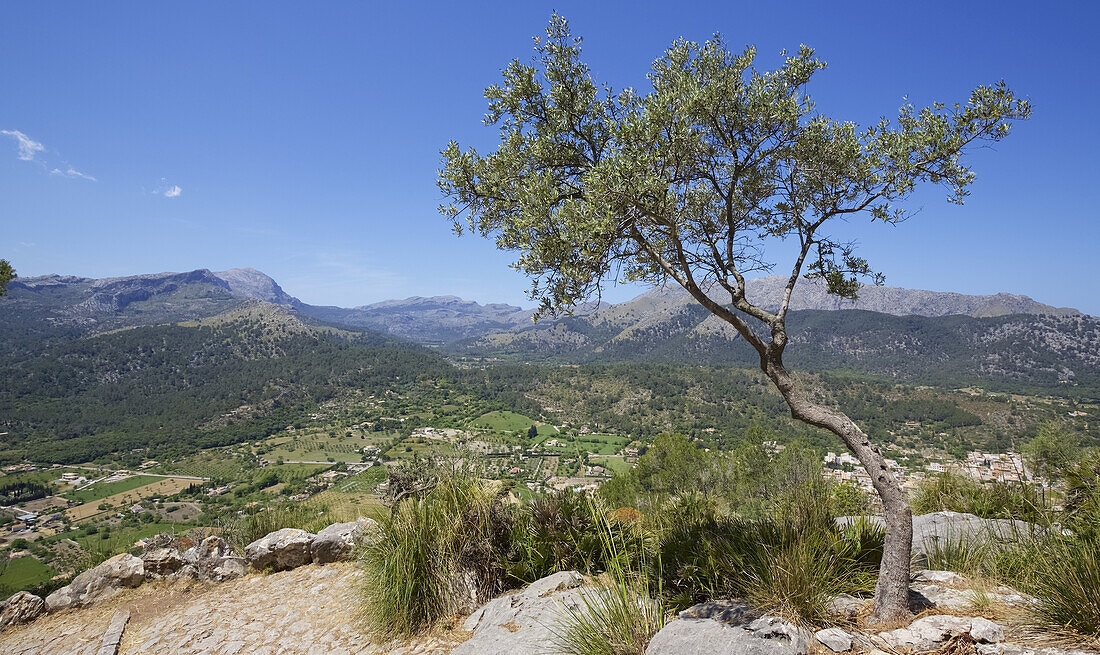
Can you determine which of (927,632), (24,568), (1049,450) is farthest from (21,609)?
(24,568)

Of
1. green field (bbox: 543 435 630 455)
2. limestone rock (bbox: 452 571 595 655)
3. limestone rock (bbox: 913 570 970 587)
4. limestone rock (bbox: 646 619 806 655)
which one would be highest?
limestone rock (bbox: 646 619 806 655)

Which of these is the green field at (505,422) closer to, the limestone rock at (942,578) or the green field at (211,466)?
the green field at (211,466)

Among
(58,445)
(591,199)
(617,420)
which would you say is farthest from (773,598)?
(58,445)

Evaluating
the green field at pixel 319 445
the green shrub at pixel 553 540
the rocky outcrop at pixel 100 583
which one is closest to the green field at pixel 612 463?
the green field at pixel 319 445

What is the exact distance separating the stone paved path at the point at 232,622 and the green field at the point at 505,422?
102 meters

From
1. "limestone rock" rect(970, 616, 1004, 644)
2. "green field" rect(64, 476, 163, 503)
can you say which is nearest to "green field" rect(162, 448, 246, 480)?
"green field" rect(64, 476, 163, 503)

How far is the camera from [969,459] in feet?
25.7

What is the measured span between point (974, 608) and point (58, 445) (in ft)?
540

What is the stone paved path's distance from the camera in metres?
5.75

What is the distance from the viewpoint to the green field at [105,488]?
236ft

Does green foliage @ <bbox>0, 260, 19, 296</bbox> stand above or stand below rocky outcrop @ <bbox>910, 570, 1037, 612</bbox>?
above

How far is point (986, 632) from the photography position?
133 inches

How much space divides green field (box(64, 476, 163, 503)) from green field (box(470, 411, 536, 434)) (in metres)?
66.1

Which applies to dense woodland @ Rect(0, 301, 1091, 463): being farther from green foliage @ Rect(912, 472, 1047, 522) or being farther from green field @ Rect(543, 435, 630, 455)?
green foliage @ Rect(912, 472, 1047, 522)
